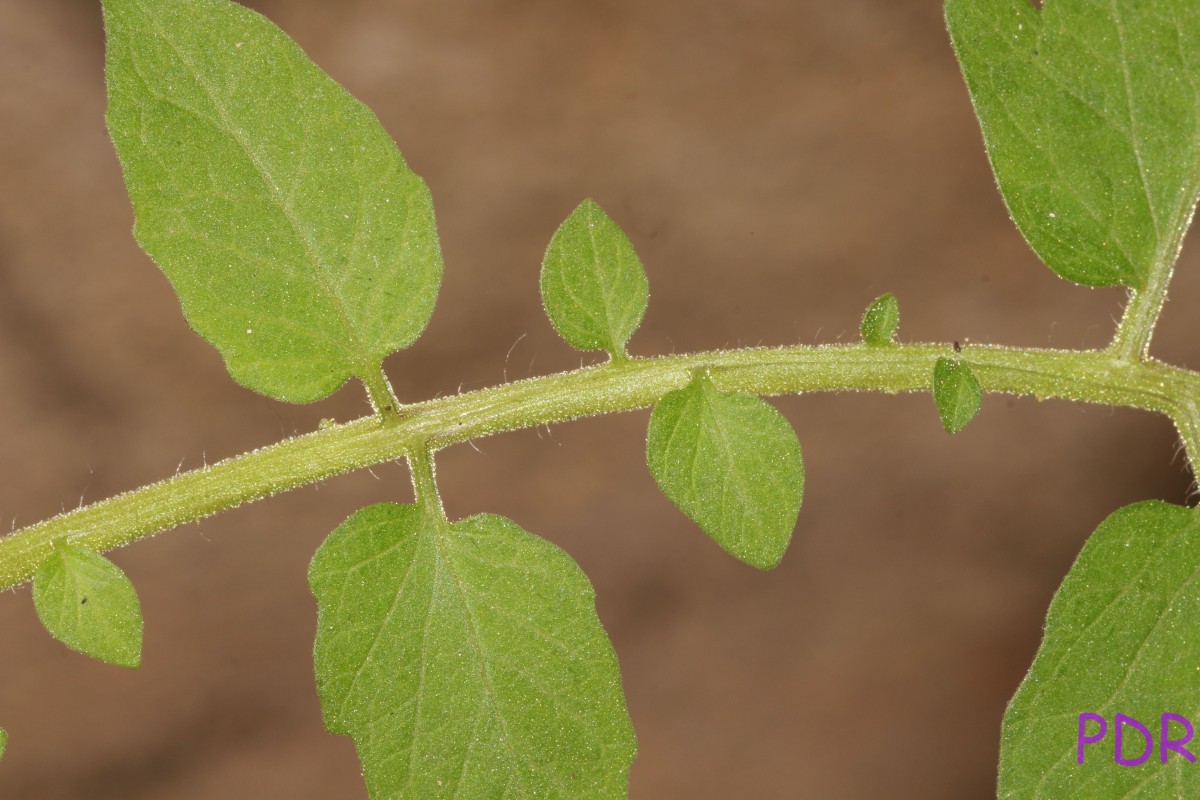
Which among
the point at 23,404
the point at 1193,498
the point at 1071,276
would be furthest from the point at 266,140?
the point at 1193,498

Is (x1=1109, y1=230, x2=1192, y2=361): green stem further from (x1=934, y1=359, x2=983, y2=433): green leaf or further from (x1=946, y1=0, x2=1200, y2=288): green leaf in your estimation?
(x1=934, y1=359, x2=983, y2=433): green leaf

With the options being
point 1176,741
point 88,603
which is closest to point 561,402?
point 88,603

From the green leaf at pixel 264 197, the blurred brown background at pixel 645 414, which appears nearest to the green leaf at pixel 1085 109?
the green leaf at pixel 264 197

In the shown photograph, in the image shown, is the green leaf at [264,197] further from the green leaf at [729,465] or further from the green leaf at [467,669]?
the green leaf at [729,465]

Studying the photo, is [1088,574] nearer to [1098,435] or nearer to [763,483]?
[763,483]

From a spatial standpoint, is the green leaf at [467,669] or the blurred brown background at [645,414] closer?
the green leaf at [467,669]

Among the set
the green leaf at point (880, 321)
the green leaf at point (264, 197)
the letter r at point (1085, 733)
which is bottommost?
the letter r at point (1085, 733)

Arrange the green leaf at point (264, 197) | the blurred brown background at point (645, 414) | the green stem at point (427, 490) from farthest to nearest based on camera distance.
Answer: the blurred brown background at point (645, 414)
the green stem at point (427, 490)
the green leaf at point (264, 197)
